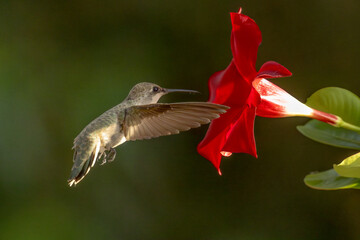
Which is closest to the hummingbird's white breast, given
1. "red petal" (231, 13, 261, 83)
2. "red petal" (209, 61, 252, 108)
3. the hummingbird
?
the hummingbird

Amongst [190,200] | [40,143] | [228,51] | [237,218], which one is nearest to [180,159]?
[190,200]

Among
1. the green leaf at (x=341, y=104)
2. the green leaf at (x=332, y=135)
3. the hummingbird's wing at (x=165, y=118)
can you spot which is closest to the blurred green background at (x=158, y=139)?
the green leaf at (x=332, y=135)

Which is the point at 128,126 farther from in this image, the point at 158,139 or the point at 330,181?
the point at 158,139

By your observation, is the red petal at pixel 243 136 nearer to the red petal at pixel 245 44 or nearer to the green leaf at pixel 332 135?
the red petal at pixel 245 44

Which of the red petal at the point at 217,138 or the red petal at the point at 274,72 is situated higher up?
the red petal at the point at 274,72

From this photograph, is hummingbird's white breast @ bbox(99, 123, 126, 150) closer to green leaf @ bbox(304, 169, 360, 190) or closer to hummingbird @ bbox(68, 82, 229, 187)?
hummingbird @ bbox(68, 82, 229, 187)

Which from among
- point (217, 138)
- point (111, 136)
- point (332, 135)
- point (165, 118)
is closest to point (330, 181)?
point (332, 135)
